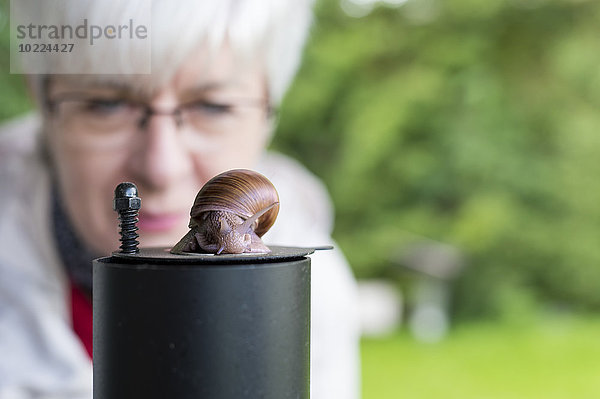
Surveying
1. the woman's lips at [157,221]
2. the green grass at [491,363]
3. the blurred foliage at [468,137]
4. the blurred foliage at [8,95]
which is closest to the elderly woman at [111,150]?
the woman's lips at [157,221]

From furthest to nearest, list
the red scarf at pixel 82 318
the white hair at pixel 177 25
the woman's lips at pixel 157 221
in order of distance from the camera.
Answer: the red scarf at pixel 82 318 < the woman's lips at pixel 157 221 < the white hair at pixel 177 25

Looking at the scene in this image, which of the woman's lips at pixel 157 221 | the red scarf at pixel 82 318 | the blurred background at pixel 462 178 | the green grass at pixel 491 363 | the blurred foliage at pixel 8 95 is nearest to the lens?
the woman's lips at pixel 157 221

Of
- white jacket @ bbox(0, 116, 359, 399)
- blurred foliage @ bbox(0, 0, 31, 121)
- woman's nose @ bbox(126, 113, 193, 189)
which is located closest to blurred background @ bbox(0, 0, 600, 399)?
blurred foliage @ bbox(0, 0, 31, 121)

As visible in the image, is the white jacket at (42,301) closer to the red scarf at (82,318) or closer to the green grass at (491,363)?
the red scarf at (82,318)

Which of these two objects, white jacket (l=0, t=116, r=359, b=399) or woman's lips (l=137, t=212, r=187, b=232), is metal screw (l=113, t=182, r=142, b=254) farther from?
white jacket (l=0, t=116, r=359, b=399)

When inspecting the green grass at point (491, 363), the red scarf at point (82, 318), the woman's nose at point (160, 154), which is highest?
the woman's nose at point (160, 154)

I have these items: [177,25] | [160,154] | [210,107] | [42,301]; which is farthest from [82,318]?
[177,25]
